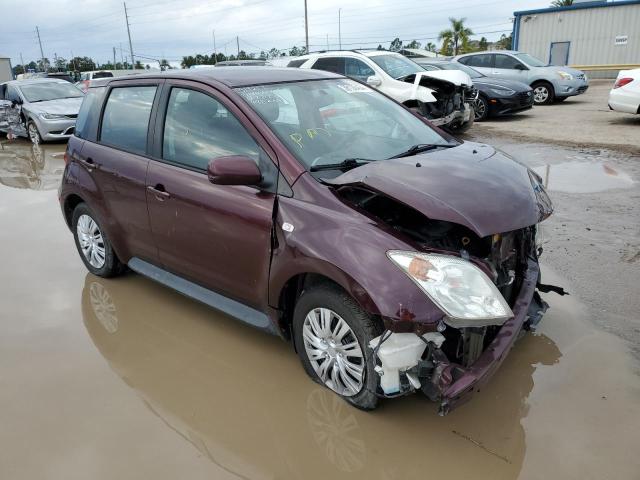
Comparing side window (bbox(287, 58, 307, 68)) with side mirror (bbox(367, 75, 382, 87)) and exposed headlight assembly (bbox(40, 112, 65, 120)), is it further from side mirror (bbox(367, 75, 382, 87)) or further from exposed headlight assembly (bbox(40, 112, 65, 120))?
exposed headlight assembly (bbox(40, 112, 65, 120))

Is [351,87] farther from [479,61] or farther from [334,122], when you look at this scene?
[479,61]

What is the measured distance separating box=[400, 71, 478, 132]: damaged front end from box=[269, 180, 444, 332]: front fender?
25.3 ft

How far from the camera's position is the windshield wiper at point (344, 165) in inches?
122

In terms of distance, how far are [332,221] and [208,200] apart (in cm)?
96

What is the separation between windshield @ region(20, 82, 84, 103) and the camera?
13.4 metres

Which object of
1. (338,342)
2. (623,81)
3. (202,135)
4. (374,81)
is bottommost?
(338,342)

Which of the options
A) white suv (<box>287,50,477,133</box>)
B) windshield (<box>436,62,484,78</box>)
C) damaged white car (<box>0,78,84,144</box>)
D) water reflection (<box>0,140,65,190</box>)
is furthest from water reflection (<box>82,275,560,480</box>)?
windshield (<box>436,62,484,78</box>)

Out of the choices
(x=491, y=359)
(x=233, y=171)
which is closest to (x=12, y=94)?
(x=233, y=171)

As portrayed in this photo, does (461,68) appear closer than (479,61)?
Yes

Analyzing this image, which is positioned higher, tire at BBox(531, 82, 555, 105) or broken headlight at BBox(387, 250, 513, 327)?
broken headlight at BBox(387, 250, 513, 327)

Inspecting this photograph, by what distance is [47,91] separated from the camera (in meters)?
13.7

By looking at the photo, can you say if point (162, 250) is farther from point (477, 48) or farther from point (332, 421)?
point (477, 48)

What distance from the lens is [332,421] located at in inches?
114

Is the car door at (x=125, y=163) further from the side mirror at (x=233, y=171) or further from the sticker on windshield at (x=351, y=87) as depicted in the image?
the sticker on windshield at (x=351, y=87)
